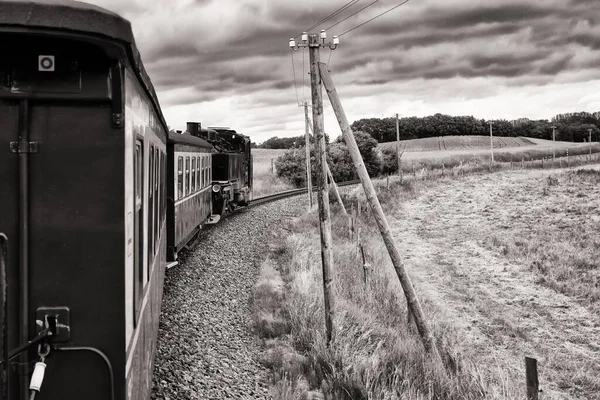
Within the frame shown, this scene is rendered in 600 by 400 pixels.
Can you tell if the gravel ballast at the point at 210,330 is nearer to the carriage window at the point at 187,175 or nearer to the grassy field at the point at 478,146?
the carriage window at the point at 187,175

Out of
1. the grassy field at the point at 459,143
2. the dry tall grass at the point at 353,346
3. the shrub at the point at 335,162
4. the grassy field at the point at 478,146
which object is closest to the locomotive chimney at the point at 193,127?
the dry tall grass at the point at 353,346

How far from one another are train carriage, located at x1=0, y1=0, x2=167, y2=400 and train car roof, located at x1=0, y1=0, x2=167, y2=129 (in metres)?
0.01

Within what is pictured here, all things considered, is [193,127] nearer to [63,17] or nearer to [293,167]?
[63,17]

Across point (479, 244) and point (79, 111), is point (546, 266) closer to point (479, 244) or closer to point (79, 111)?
point (479, 244)

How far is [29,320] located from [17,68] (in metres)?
1.21

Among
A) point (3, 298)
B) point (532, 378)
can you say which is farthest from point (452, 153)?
point (3, 298)

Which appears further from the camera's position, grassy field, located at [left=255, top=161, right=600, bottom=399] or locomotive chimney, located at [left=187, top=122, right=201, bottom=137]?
locomotive chimney, located at [left=187, top=122, right=201, bottom=137]

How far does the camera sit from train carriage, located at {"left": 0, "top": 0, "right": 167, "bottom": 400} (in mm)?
2510

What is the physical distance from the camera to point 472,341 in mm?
10758

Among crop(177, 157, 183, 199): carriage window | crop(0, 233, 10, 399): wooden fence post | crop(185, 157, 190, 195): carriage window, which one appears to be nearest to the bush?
crop(185, 157, 190, 195): carriage window

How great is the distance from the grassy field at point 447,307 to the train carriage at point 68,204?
3547 mm

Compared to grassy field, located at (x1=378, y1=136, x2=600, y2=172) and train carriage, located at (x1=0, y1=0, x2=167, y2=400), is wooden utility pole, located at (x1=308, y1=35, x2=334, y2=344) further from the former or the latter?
grassy field, located at (x1=378, y1=136, x2=600, y2=172)

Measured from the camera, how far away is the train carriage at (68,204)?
2.51 metres

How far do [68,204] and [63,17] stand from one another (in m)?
0.87
